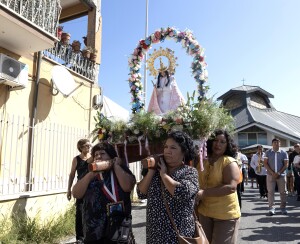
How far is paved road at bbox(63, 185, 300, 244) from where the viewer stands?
5895mm

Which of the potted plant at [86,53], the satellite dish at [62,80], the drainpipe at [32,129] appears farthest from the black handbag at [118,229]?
the potted plant at [86,53]

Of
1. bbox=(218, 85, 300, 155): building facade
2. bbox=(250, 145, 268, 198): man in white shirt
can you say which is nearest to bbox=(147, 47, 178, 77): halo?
bbox=(250, 145, 268, 198): man in white shirt

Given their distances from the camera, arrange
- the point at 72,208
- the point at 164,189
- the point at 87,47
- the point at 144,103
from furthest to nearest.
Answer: the point at 87,47 → the point at 72,208 → the point at 144,103 → the point at 164,189

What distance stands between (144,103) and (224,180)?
2396 mm

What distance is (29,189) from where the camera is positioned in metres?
6.60

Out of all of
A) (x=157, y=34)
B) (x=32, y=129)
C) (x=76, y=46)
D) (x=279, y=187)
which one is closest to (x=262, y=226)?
(x=279, y=187)

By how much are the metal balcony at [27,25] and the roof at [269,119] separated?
2190 centimetres

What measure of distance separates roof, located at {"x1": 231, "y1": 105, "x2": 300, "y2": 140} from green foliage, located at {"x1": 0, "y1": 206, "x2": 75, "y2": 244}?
75.6ft

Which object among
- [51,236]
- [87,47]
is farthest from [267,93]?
[51,236]

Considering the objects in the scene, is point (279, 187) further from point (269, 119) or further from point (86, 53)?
point (269, 119)

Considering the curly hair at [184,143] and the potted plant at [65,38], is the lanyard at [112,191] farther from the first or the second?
the potted plant at [65,38]

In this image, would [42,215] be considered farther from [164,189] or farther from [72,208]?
[164,189]

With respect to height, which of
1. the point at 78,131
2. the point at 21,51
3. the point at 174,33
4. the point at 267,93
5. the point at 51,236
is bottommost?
the point at 51,236

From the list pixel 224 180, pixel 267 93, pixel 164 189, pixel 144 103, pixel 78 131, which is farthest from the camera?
pixel 267 93
